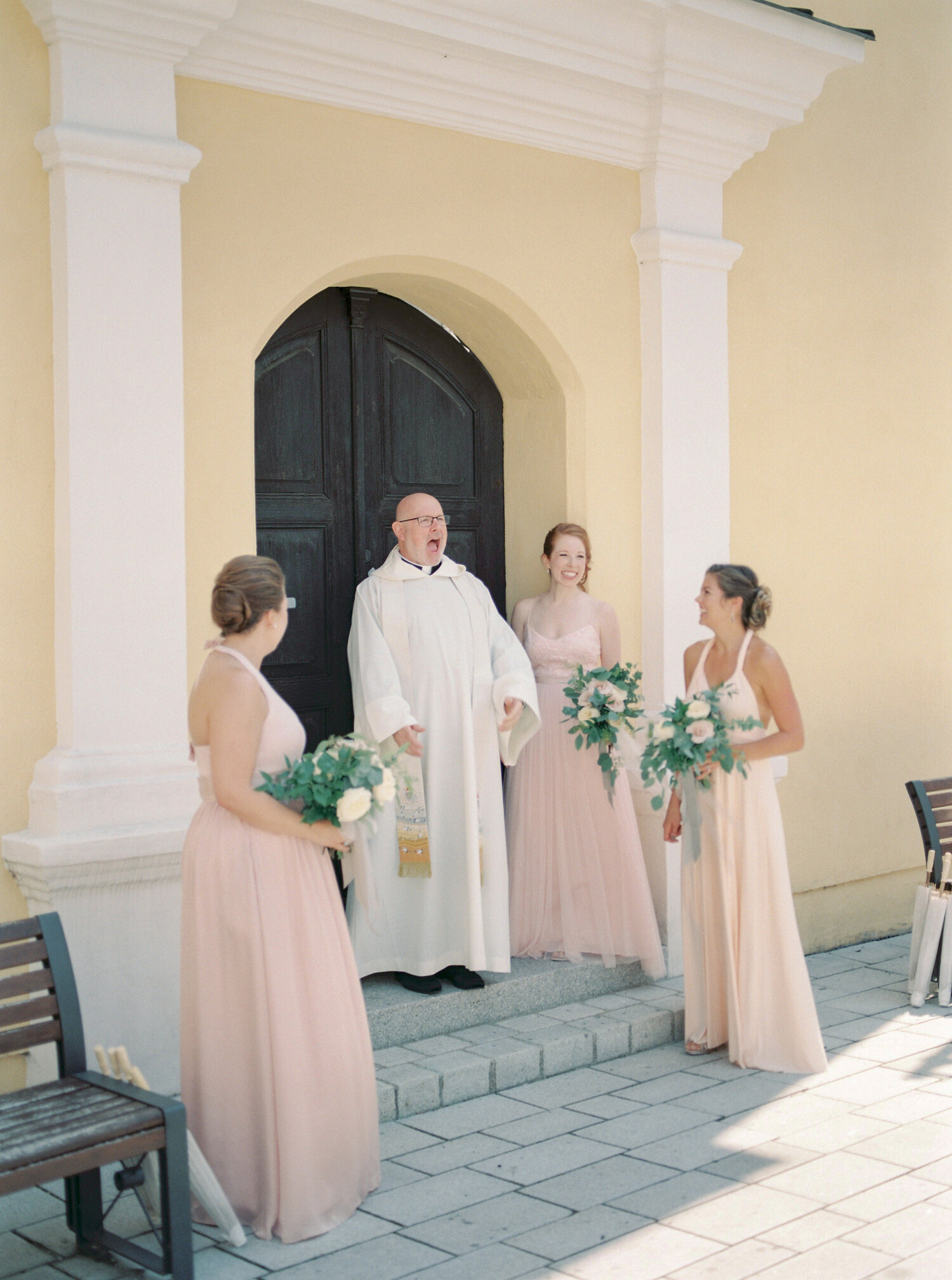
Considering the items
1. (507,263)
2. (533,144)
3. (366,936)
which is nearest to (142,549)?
(366,936)

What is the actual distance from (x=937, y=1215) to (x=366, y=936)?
239cm

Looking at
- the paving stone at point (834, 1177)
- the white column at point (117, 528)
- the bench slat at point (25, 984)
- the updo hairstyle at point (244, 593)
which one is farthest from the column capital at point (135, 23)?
the paving stone at point (834, 1177)

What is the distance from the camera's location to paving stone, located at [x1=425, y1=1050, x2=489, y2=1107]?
5.09 metres

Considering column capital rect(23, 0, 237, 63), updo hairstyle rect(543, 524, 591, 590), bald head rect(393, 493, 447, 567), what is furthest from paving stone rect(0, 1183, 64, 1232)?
column capital rect(23, 0, 237, 63)

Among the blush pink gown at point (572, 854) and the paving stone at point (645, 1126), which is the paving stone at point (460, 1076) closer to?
the paving stone at point (645, 1126)

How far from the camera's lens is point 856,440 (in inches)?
296

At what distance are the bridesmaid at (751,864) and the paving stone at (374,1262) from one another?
192 cm

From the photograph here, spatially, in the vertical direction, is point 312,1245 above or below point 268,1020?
below

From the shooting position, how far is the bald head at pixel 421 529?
5652 millimetres

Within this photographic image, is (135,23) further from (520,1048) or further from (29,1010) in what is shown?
(520,1048)

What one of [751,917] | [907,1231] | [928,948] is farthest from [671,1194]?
[928,948]

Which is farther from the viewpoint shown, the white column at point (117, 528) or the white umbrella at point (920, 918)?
the white umbrella at point (920, 918)

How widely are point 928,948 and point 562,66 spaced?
4.18 meters

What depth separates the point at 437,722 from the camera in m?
5.67
